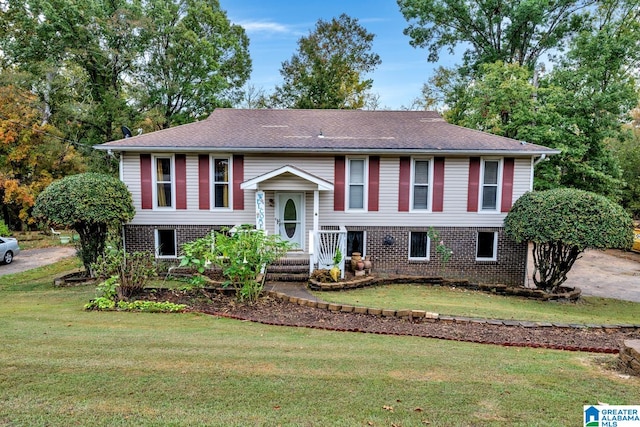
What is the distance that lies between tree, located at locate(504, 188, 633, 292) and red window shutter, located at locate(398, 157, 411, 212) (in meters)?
3.22

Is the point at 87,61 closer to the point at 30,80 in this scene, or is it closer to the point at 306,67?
the point at 30,80

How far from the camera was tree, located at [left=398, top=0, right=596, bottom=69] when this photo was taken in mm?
21859

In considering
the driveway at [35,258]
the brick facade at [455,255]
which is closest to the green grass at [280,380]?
the brick facade at [455,255]

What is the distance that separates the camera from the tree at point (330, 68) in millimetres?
27000

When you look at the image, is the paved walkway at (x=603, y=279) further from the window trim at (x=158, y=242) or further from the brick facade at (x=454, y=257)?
the window trim at (x=158, y=242)

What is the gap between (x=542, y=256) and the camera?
10852 millimetres

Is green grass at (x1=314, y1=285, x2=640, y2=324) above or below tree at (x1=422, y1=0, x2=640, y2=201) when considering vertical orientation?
below

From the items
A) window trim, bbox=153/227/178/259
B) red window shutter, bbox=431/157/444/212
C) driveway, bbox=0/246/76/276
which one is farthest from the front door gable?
driveway, bbox=0/246/76/276

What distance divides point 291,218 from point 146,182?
477 centimetres

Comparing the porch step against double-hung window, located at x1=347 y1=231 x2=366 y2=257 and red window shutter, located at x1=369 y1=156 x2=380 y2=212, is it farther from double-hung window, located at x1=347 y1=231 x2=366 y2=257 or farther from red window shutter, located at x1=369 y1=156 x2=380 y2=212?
red window shutter, located at x1=369 y1=156 x2=380 y2=212

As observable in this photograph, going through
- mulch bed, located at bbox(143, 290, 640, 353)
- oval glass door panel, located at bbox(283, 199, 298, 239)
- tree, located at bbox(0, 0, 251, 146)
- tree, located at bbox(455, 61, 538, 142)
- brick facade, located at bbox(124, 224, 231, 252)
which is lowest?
mulch bed, located at bbox(143, 290, 640, 353)

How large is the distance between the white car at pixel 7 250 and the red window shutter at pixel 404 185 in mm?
14749

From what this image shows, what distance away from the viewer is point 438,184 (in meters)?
11.9

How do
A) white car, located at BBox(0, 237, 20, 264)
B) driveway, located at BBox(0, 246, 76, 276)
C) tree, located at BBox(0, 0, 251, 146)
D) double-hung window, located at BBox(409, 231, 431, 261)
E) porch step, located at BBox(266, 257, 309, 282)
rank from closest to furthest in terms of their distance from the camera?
porch step, located at BBox(266, 257, 309, 282)
double-hung window, located at BBox(409, 231, 431, 261)
driveway, located at BBox(0, 246, 76, 276)
white car, located at BBox(0, 237, 20, 264)
tree, located at BBox(0, 0, 251, 146)
